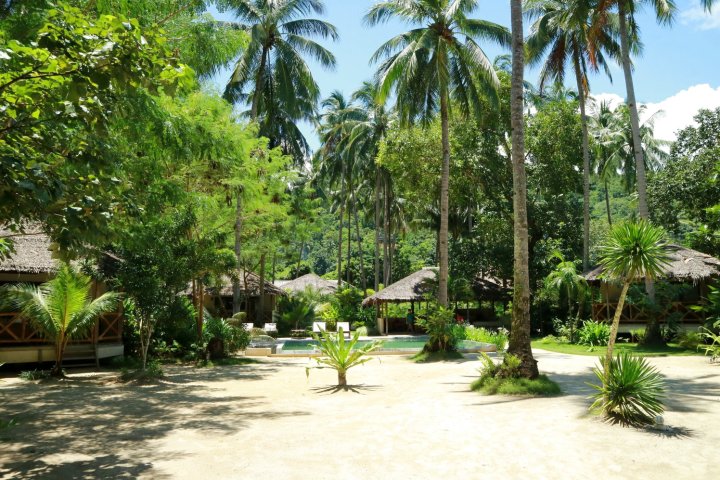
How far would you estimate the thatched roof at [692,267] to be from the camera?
20609mm

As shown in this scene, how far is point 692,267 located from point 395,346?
1211 cm

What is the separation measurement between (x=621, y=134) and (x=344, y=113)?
59.3 feet

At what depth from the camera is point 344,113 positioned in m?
34.0

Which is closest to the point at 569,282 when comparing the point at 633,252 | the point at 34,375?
the point at 633,252

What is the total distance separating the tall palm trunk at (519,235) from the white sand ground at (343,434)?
1.14 meters

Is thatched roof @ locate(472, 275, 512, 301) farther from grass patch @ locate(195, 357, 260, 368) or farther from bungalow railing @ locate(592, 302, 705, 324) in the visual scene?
grass patch @ locate(195, 357, 260, 368)

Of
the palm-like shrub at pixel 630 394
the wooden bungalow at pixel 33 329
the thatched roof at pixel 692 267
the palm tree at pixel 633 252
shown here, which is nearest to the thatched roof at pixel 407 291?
the thatched roof at pixel 692 267

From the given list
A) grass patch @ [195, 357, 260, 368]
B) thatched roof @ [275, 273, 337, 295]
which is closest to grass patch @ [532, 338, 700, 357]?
grass patch @ [195, 357, 260, 368]

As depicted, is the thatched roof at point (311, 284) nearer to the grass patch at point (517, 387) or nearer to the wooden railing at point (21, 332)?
the wooden railing at point (21, 332)

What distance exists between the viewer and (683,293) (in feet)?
65.3

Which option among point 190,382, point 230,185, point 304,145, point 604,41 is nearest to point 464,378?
point 190,382

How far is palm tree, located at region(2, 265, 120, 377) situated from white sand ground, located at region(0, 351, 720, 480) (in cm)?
149

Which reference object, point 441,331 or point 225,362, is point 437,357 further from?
point 225,362

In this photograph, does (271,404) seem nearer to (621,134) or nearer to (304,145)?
(304,145)
